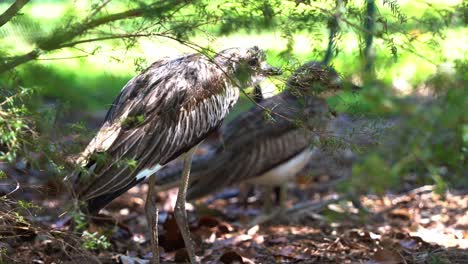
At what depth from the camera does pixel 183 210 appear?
5.51 m

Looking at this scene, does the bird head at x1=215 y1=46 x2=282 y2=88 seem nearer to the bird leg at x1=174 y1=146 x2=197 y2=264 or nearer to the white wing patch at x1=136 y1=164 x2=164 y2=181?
the bird leg at x1=174 y1=146 x2=197 y2=264

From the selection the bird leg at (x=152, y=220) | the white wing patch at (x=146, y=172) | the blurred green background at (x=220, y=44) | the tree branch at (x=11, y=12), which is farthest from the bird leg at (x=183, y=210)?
the tree branch at (x=11, y=12)

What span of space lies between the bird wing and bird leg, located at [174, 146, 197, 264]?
18 centimetres

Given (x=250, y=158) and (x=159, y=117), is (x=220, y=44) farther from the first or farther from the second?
(x=250, y=158)

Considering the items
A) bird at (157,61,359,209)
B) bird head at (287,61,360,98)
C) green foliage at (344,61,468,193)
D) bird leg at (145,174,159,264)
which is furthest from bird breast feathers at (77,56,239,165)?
green foliage at (344,61,468,193)

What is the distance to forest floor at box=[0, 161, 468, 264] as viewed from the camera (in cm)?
491

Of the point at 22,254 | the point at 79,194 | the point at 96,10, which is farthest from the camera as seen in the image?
the point at 22,254

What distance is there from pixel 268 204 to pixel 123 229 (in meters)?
1.48

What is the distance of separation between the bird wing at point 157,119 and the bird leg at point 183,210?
0.18 m

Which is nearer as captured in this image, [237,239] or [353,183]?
[353,183]

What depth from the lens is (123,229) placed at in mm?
6418

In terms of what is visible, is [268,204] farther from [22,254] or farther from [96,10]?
[96,10]

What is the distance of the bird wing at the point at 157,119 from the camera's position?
469 centimetres

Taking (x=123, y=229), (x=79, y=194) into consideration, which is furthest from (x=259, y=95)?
(x=123, y=229)
